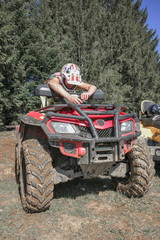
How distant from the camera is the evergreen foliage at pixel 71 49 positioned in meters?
13.8

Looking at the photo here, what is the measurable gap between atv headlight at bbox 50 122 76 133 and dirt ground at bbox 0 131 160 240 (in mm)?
1098

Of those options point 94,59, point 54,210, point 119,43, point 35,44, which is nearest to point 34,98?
point 35,44

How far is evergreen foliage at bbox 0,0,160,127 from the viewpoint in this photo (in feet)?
45.3

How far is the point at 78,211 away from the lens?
A: 272 cm

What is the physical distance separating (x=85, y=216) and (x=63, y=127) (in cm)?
119

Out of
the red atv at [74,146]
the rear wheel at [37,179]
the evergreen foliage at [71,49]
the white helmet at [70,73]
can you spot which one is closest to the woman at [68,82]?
the white helmet at [70,73]

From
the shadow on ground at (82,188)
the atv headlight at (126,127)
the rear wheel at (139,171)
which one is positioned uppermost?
the atv headlight at (126,127)

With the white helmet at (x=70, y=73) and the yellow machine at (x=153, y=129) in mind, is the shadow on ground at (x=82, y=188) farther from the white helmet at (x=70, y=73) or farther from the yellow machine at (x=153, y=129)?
the white helmet at (x=70, y=73)

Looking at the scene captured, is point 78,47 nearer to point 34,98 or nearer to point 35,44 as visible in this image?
point 35,44

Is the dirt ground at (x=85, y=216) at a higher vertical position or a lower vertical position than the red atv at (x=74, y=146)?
lower

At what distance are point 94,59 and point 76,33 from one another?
170 inches

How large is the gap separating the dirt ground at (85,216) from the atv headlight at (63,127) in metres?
1.10

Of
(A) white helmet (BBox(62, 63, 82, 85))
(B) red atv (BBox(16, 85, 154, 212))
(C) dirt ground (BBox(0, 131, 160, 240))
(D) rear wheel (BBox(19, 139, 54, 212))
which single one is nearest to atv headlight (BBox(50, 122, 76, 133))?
(B) red atv (BBox(16, 85, 154, 212))

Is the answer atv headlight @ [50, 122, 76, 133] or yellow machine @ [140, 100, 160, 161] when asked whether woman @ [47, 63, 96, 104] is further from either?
yellow machine @ [140, 100, 160, 161]
